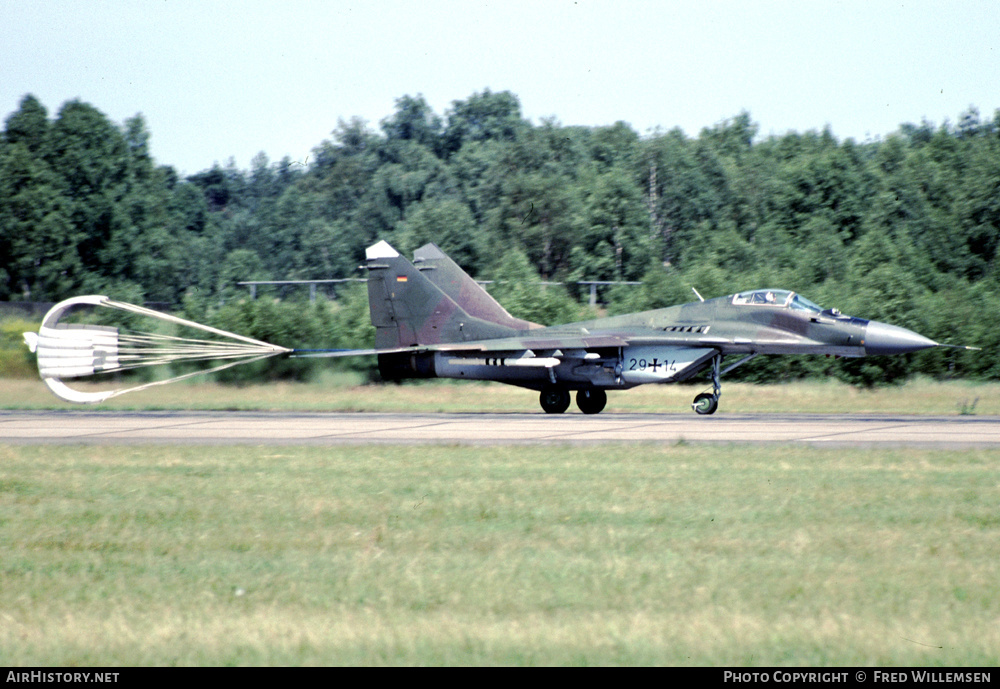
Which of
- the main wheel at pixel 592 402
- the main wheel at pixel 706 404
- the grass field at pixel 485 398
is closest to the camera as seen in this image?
the main wheel at pixel 706 404

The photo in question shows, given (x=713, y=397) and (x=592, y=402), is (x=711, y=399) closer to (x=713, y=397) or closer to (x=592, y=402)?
(x=713, y=397)

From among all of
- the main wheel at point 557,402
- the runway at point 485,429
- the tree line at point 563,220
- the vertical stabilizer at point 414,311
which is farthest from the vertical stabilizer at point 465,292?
the tree line at point 563,220

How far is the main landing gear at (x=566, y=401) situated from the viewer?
25.5 metres

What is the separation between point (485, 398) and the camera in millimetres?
30828

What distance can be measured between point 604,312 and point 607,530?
31.7 meters

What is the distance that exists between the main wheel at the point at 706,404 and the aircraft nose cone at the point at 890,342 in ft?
11.5

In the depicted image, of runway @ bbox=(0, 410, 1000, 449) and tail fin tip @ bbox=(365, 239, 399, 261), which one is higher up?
tail fin tip @ bbox=(365, 239, 399, 261)

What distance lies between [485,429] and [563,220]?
44421 millimetres

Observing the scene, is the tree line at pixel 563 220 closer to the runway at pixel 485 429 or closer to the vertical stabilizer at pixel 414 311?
the vertical stabilizer at pixel 414 311

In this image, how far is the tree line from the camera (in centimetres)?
3822

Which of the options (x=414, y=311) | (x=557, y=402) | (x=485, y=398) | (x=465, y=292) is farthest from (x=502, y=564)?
(x=485, y=398)

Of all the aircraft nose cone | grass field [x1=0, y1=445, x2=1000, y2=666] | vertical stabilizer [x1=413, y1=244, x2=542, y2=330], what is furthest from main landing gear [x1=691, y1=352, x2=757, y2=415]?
grass field [x1=0, y1=445, x2=1000, y2=666]

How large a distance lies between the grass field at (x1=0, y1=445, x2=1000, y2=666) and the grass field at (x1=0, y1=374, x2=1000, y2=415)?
1258 cm

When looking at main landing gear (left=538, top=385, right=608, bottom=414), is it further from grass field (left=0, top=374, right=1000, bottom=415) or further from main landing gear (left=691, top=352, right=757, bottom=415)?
main landing gear (left=691, top=352, right=757, bottom=415)
